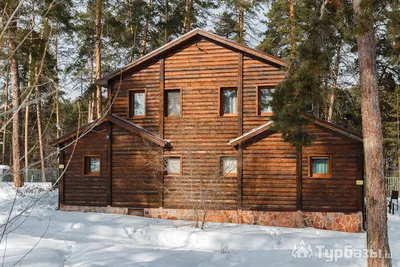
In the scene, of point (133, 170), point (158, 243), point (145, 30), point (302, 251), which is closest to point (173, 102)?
point (133, 170)

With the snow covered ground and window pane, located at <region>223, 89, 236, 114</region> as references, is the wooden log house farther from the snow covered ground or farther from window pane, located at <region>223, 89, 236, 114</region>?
the snow covered ground

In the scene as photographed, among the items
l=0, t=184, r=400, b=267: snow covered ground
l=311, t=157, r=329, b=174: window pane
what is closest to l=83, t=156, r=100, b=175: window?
l=0, t=184, r=400, b=267: snow covered ground

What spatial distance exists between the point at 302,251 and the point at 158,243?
4275 millimetres

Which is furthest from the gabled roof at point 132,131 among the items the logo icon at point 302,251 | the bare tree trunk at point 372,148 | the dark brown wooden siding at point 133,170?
the bare tree trunk at point 372,148

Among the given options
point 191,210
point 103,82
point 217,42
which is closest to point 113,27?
point 103,82

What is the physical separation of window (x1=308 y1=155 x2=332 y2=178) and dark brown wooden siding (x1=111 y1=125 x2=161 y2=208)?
5717 mm

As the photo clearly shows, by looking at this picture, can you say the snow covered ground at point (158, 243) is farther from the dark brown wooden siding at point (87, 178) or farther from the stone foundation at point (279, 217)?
the dark brown wooden siding at point (87, 178)

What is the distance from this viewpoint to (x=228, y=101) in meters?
15.2

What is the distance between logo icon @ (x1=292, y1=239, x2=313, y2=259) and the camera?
31.1 feet

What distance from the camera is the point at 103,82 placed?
1562cm

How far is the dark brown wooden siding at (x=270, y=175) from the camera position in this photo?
1405 cm

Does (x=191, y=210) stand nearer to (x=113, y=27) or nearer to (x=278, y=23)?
(x=113, y=27)

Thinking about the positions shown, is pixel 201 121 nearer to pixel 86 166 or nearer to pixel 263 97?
pixel 263 97

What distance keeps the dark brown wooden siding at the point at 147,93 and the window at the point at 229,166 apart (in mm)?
2989
